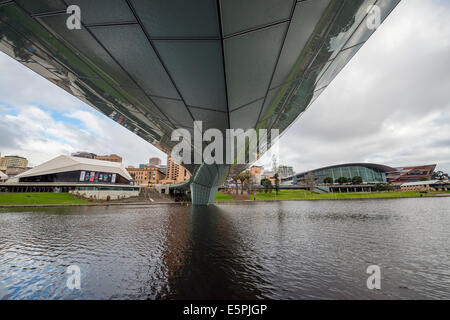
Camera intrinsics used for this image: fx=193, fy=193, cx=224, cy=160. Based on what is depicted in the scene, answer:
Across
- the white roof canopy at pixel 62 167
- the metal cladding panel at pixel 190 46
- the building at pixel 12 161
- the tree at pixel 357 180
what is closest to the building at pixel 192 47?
the metal cladding panel at pixel 190 46

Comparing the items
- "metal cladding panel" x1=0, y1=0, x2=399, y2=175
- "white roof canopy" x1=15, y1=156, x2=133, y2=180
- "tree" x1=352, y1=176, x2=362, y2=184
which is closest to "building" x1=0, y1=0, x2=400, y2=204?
"metal cladding panel" x1=0, y1=0, x2=399, y2=175

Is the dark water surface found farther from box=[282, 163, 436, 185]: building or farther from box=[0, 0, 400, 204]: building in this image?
box=[282, 163, 436, 185]: building

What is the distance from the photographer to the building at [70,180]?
52781 millimetres

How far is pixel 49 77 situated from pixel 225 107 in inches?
211

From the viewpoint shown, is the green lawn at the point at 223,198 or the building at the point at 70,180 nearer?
the building at the point at 70,180

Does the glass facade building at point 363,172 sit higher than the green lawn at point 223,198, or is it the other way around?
the glass facade building at point 363,172

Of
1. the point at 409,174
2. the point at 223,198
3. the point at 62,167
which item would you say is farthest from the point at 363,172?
the point at 62,167

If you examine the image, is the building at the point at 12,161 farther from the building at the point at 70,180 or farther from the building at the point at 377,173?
the building at the point at 377,173

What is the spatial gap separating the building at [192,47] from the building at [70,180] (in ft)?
187

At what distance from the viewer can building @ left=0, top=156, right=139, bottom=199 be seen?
52.8 metres

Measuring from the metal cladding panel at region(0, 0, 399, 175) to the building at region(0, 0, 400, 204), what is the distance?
0.07ft

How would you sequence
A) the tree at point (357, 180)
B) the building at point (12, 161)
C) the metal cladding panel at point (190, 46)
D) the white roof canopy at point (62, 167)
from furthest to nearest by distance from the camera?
the building at point (12, 161) → the tree at point (357, 180) → the white roof canopy at point (62, 167) → the metal cladding panel at point (190, 46)

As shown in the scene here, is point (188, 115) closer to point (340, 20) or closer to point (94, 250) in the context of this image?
point (340, 20)
